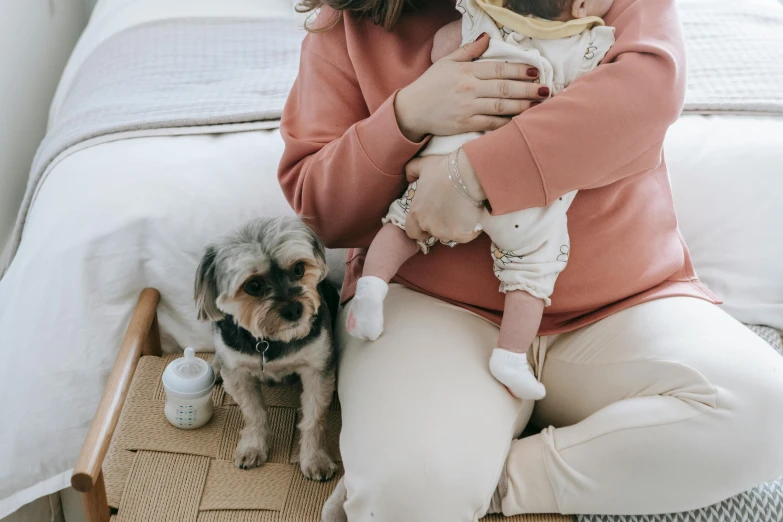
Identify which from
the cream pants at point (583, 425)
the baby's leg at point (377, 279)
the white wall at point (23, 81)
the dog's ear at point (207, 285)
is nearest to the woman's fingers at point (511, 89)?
the baby's leg at point (377, 279)

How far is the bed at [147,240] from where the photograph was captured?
4.20ft

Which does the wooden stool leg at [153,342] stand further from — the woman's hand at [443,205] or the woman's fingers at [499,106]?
the woman's fingers at [499,106]

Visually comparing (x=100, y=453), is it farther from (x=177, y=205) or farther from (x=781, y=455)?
(x=781, y=455)

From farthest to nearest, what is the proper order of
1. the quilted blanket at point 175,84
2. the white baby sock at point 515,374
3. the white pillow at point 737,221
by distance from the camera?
the quilted blanket at point 175,84 < the white pillow at point 737,221 < the white baby sock at point 515,374

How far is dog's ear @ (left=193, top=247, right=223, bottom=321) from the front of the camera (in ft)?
3.52

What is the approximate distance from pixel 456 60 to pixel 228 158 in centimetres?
59

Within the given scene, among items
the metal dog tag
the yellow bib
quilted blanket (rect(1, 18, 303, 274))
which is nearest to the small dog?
the metal dog tag

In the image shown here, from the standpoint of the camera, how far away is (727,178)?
1437mm

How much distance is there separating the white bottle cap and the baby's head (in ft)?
2.60

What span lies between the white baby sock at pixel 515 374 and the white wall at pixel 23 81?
1676 mm

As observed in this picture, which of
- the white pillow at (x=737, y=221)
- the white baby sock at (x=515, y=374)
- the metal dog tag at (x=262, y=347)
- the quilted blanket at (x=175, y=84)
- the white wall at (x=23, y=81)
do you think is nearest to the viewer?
the white baby sock at (x=515, y=374)

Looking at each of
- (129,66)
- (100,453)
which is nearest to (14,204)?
(129,66)

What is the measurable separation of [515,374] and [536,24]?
0.51 m

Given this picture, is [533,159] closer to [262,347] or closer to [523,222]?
[523,222]
